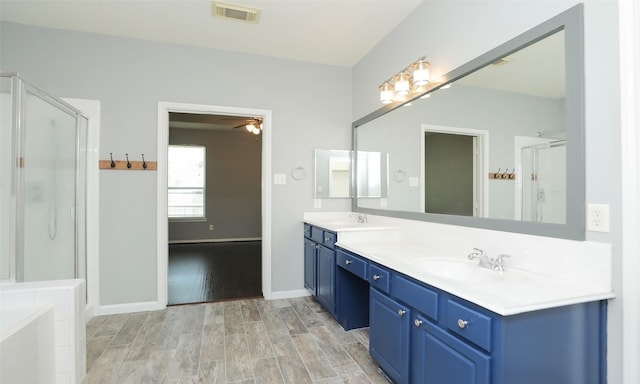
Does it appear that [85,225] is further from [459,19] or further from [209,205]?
[209,205]

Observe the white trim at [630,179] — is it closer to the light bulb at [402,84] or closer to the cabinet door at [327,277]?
the light bulb at [402,84]

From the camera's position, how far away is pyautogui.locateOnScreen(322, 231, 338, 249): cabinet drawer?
8.55 feet

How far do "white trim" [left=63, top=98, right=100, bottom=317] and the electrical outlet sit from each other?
3709mm

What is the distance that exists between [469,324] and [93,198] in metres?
3.31

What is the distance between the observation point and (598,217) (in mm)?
1271

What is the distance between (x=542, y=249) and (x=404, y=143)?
1.44m

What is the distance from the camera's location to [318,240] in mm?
3002

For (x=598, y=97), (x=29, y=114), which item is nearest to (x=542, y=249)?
(x=598, y=97)

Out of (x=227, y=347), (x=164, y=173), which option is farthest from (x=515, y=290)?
(x=164, y=173)

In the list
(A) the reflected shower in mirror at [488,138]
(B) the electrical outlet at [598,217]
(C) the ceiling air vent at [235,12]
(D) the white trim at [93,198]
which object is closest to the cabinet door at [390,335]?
(A) the reflected shower in mirror at [488,138]

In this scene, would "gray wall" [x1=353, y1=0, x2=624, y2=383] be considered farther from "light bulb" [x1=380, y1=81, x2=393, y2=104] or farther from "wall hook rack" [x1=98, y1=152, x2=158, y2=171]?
"wall hook rack" [x1=98, y1=152, x2=158, y2=171]

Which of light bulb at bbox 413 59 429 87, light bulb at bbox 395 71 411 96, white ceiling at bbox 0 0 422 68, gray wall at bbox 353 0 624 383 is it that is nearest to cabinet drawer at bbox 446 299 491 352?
gray wall at bbox 353 0 624 383

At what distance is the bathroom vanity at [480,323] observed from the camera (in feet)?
3.65

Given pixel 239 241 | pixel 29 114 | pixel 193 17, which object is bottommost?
pixel 239 241
